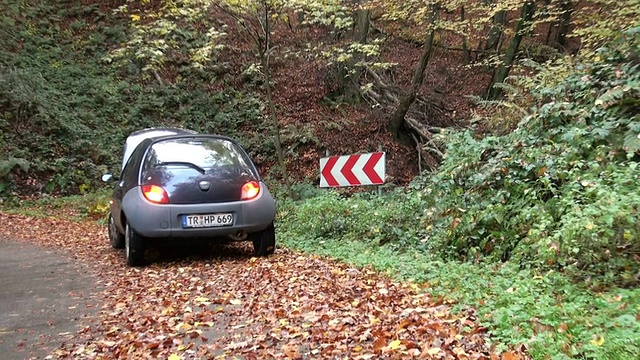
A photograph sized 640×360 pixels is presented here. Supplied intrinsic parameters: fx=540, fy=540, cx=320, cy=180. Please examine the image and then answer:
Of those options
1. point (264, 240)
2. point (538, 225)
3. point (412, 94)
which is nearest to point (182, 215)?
point (264, 240)

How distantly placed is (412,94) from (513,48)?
4272 mm

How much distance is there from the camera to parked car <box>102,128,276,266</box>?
254 inches

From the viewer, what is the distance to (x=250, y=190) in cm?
684

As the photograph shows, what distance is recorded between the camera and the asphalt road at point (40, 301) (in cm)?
409

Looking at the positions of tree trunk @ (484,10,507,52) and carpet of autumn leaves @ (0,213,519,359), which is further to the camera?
tree trunk @ (484,10,507,52)

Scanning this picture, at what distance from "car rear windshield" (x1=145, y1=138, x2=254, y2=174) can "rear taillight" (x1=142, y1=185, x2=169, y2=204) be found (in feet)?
1.41

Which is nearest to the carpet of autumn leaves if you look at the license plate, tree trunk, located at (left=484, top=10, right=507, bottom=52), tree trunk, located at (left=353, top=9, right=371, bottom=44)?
the license plate

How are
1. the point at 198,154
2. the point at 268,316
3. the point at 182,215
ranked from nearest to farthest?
the point at 268,316
the point at 182,215
the point at 198,154

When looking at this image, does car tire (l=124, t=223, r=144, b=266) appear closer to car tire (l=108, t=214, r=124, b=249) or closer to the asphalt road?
the asphalt road

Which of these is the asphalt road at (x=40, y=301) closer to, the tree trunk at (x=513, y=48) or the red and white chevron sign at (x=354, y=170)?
the red and white chevron sign at (x=354, y=170)

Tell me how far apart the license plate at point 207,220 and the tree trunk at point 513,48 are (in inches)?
435

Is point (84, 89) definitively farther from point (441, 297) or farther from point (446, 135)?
point (441, 297)

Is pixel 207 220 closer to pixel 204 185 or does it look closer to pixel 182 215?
pixel 182 215

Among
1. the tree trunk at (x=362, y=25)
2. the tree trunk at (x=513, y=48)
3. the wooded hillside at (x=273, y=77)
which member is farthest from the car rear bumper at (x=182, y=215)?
the tree trunk at (x=362, y=25)
